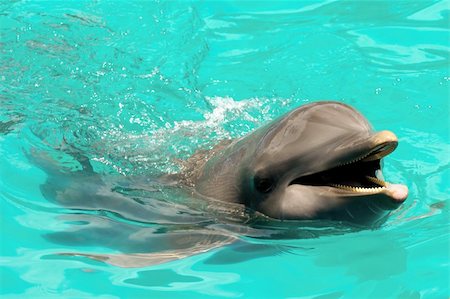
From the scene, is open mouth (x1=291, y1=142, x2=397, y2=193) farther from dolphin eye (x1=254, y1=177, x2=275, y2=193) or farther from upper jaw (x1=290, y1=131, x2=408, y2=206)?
dolphin eye (x1=254, y1=177, x2=275, y2=193)

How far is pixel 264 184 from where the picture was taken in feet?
18.0

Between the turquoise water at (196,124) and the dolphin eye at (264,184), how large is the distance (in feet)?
0.88

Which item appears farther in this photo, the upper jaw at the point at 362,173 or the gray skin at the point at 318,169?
the gray skin at the point at 318,169

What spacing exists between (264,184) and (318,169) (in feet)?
1.55

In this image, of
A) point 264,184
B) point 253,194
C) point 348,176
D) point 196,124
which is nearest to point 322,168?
point 348,176

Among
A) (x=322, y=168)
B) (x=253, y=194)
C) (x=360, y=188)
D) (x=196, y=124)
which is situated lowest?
(x=360, y=188)

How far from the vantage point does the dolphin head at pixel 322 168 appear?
5.00 meters

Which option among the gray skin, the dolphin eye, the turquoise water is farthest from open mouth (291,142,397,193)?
the turquoise water

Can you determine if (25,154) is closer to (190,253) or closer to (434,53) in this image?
(190,253)

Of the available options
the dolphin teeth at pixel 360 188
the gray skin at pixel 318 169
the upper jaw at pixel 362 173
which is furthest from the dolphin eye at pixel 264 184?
the dolphin teeth at pixel 360 188

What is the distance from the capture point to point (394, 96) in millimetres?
8703

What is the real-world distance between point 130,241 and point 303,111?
1.64 meters

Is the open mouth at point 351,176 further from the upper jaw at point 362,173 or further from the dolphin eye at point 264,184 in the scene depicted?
the dolphin eye at point 264,184

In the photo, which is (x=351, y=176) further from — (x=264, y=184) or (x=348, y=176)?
(x=264, y=184)
